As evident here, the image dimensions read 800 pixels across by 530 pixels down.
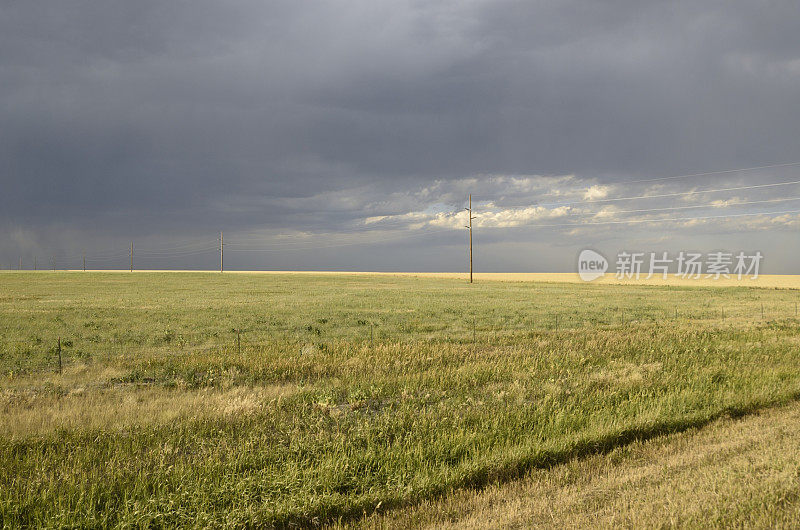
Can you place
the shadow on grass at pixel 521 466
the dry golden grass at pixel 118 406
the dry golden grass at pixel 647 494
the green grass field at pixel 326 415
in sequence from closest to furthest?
the dry golden grass at pixel 647 494
the shadow on grass at pixel 521 466
the green grass field at pixel 326 415
the dry golden grass at pixel 118 406

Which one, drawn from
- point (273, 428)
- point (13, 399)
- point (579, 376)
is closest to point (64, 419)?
point (13, 399)

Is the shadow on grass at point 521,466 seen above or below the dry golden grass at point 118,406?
below

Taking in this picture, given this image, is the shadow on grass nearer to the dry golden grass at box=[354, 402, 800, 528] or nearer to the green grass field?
the green grass field

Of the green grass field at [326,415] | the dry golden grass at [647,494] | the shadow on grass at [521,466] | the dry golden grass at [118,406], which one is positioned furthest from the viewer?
the dry golden grass at [118,406]

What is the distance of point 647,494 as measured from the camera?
6020 mm

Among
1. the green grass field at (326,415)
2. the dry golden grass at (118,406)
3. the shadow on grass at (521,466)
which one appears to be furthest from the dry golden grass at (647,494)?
the dry golden grass at (118,406)

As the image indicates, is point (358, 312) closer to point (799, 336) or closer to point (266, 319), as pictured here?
point (266, 319)

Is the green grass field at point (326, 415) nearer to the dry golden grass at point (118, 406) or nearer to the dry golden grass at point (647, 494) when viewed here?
the dry golden grass at point (118, 406)

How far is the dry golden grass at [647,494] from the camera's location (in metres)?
5.48

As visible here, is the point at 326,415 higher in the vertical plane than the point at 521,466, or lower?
higher

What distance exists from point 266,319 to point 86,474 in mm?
23173

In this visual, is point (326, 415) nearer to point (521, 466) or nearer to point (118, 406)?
point (521, 466)

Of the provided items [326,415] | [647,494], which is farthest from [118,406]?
[647,494]

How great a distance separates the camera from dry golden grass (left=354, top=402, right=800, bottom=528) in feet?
18.0
